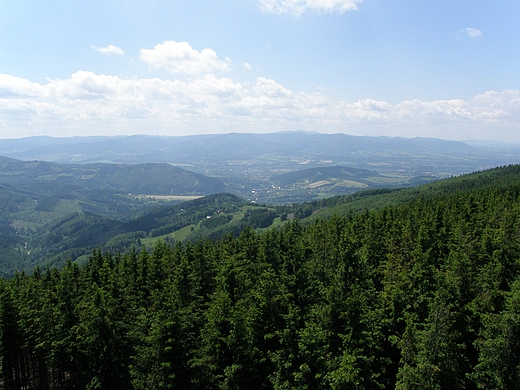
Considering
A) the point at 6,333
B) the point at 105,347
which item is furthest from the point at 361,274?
the point at 6,333

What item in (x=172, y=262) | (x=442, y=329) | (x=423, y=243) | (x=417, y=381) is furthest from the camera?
(x=172, y=262)

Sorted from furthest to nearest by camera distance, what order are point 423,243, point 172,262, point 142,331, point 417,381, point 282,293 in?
1. point 172,262
2. point 423,243
3. point 142,331
4. point 282,293
5. point 417,381

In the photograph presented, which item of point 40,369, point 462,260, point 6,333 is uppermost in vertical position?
point 462,260

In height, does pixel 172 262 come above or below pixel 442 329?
below

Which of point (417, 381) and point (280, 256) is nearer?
point (417, 381)

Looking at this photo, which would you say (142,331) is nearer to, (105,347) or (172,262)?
(105,347)

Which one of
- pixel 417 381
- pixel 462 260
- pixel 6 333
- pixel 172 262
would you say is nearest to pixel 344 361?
pixel 417 381
